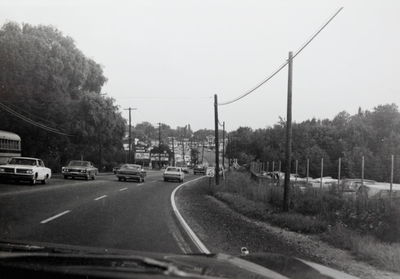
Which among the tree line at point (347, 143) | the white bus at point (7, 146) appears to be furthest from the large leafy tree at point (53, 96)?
the tree line at point (347, 143)

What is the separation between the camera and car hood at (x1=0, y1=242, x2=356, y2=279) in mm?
2820

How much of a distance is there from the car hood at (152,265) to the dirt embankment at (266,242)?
4.60 metres

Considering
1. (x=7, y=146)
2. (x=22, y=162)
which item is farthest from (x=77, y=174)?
(x=22, y=162)

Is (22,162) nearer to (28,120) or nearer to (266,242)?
(266,242)

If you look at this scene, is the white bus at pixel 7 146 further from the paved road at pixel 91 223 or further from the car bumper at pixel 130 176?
the paved road at pixel 91 223

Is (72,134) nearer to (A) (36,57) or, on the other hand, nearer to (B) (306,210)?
(A) (36,57)

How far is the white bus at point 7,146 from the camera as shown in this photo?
1294 inches

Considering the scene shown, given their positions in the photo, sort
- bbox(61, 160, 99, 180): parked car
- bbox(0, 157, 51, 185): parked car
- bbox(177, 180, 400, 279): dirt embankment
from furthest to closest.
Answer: bbox(61, 160, 99, 180): parked car < bbox(0, 157, 51, 185): parked car < bbox(177, 180, 400, 279): dirt embankment

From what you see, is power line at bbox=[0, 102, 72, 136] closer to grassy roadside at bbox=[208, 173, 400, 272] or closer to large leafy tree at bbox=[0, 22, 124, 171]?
large leafy tree at bbox=[0, 22, 124, 171]

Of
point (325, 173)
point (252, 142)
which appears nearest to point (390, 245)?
point (325, 173)

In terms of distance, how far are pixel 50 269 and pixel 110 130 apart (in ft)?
184

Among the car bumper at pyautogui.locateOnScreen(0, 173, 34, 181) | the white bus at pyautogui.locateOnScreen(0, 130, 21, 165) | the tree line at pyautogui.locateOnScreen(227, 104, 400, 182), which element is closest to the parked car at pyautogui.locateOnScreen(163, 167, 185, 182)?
the white bus at pyautogui.locateOnScreen(0, 130, 21, 165)

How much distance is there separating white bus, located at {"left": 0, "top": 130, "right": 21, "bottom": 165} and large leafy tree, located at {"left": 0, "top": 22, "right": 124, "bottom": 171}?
39.0 feet

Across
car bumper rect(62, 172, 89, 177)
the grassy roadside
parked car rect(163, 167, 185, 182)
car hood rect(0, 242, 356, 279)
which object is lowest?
parked car rect(163, 167, 185, 182)
